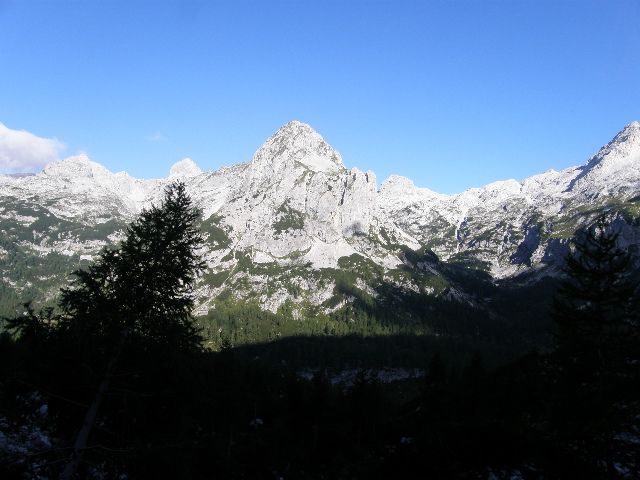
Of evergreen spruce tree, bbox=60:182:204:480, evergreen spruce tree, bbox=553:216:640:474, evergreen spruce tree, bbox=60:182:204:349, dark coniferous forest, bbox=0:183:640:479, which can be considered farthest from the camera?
evergreen spruce tree, bbox=60:182:204:349

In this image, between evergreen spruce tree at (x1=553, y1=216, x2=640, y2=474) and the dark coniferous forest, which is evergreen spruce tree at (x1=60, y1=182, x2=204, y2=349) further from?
evergreen spruce tree at (x1=553, y1=216, x2=640, y2=474)

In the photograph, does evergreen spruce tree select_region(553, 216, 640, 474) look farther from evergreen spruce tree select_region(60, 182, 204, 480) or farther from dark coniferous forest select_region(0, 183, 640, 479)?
evergreen spruce tree select_region(60, 182, 204, 480)

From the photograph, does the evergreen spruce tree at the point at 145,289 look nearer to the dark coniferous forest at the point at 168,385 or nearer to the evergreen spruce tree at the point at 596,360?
the dark coniferous forest at the point at 168,385

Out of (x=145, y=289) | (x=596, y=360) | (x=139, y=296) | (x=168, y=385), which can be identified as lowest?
(x=168, y=385)

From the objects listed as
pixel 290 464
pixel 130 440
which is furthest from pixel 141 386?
pixel 290 464

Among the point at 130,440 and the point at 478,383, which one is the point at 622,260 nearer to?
the point at 130,440

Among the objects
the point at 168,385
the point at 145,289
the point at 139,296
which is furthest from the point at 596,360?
the point at 139,296

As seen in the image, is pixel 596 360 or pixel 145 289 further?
pixel 596 360

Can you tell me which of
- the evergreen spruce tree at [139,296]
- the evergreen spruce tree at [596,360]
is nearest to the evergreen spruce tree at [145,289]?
the evergreen spruce tree at [139,296]

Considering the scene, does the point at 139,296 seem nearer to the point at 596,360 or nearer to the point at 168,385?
the point at 168,385

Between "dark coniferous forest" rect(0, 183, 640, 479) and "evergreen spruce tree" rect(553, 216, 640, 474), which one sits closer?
"dark coniferous forest" rect(0, 183, 640, 479)

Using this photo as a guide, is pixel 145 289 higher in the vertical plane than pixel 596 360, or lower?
lower

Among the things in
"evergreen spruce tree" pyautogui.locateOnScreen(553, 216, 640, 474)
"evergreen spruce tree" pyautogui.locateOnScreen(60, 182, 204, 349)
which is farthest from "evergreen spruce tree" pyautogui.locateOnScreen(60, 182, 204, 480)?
"evergreen spruce tree" pyautogui.locateOnScreen(553, 216, 640, 474)

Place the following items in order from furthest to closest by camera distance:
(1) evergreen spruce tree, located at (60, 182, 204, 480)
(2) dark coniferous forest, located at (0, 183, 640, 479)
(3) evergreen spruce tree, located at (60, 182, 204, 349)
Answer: (3) evergreen spruce tree, located at (60, 182, 204, 349) < (1) evergreen spruce tree, located at (60, 182, 204, 480) < (2) dark coniferous forest, located at (0, 183, 640, 479)
